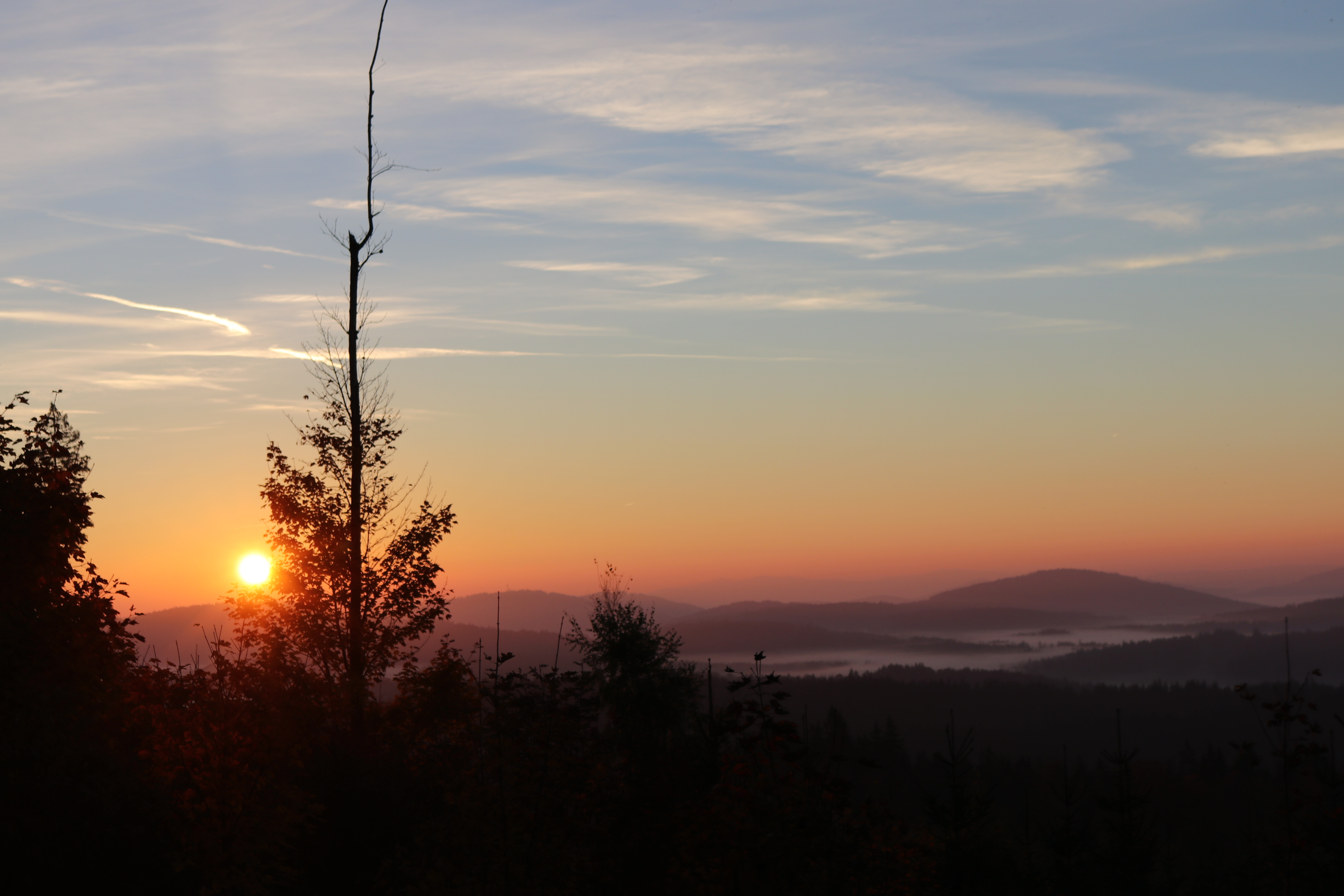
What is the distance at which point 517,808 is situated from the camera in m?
15.6

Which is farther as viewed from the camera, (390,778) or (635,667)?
(635,667)

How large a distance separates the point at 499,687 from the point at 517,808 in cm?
1053

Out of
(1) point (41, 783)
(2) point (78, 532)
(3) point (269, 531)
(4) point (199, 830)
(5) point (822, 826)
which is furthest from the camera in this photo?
(3) point (269, 531)

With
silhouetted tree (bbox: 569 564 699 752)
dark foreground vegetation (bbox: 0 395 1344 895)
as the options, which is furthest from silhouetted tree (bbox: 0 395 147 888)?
silhouetted tree (bbox: 569 564 699 752)

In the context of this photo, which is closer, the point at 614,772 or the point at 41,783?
the point at 41,783

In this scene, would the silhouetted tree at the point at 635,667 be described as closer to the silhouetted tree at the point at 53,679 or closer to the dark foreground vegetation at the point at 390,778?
the dark foreground vegetation at the point at 390,778

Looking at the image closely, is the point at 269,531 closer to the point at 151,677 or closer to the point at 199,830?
the point at 151,677

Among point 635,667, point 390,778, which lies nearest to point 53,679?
point 390,778

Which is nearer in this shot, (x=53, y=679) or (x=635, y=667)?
(x=53, y=679)

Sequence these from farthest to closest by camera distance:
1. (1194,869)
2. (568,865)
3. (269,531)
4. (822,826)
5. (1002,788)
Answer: (1002,788), (1194,869), (269,531), (822,826), (568,865)

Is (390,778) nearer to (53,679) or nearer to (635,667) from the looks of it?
(53,679)

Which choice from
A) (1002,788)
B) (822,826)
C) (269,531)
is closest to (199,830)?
(822,826)

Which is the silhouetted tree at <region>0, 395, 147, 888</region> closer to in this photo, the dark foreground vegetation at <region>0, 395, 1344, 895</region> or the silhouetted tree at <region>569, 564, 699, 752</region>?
the dark foreground vegetation at <region>0, 395, 1344, 895</region>

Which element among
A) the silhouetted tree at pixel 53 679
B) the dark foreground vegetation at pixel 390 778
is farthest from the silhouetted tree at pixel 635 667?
the silhouetted tree at pixel 53 679
